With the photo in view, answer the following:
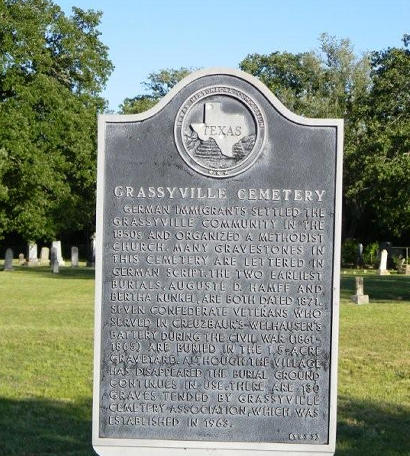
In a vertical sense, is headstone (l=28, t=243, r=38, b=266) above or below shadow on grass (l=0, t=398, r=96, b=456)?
below

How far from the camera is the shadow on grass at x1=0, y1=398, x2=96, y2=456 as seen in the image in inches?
322

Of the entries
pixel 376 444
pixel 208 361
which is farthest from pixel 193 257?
pixel 376 444

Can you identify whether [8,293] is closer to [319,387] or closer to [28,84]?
[28,84]

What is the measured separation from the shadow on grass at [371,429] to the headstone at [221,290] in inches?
78.3

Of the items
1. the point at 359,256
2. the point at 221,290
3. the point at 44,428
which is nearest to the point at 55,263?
the point at 359,256

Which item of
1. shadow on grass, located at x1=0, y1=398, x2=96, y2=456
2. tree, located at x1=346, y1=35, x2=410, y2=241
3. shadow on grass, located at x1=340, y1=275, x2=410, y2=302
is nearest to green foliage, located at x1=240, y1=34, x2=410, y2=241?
tree, located at x1=346, y1=35, x2=410, y2=241

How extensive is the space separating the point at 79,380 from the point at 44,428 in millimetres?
2516

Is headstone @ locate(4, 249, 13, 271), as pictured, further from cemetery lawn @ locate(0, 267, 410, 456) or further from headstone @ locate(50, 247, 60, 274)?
cemetery lawn @ locate(0, 267, 410, 456)

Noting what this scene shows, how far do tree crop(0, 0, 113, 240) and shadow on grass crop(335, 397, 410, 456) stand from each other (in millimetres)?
23854

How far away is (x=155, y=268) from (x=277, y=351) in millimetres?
1072

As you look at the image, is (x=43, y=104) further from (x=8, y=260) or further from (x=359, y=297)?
(x=359, y=297)

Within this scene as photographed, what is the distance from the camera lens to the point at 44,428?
8.92 m

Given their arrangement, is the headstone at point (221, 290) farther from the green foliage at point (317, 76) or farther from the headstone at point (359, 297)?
the green foliage at point (317, 76)

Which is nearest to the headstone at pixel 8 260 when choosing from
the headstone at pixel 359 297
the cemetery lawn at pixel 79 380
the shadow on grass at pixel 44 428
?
the cemetery lawn at pixel 79 380
